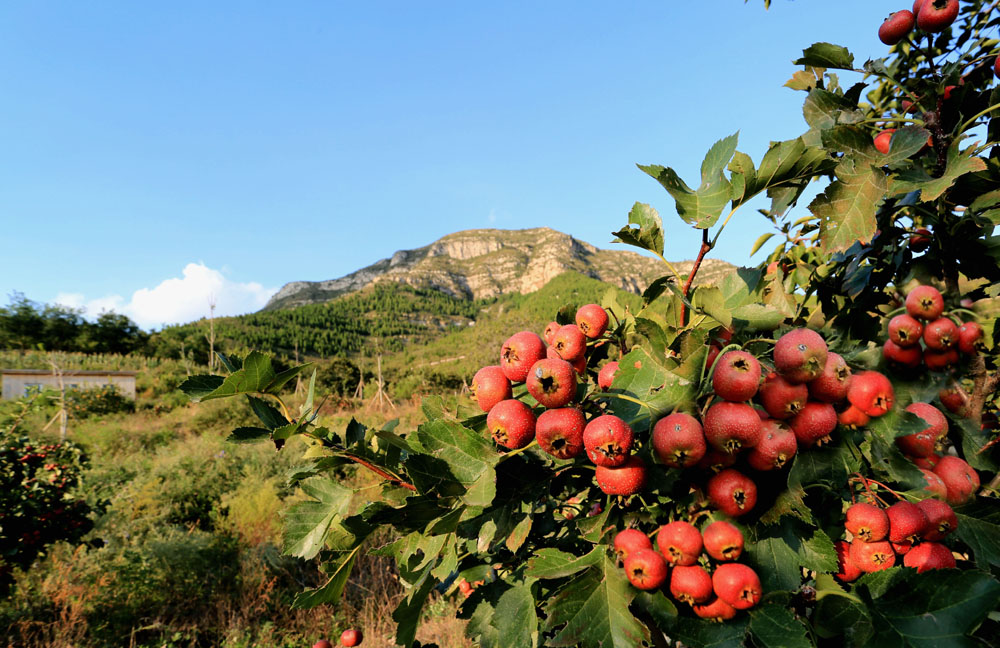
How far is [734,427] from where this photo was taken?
71 cm

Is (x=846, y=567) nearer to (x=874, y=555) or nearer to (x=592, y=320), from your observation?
(x=874, y=555)

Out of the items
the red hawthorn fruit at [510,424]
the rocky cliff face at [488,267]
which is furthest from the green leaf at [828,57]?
the rocky cliff face at [488,267]

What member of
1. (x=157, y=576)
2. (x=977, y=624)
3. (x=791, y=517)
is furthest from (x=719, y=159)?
(x=157, y=576)

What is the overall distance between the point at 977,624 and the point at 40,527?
19.5 ft

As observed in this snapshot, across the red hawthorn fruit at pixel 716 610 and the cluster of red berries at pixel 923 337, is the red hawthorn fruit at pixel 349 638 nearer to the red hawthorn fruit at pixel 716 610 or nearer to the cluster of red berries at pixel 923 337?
the red hawthorn fruit at pixel 716 610

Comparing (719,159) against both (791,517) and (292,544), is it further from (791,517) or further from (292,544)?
(292,544)

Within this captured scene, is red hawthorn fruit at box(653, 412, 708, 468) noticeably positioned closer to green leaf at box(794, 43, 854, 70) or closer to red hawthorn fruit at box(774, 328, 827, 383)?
red hawthorn fruit at box(774, 328, 827, 383)

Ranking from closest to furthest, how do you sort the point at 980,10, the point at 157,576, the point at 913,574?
the point at 913,574 < the point at 980,10 < the point at 157,576

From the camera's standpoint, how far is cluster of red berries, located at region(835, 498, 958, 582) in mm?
811

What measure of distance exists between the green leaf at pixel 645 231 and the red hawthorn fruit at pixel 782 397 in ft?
1.21

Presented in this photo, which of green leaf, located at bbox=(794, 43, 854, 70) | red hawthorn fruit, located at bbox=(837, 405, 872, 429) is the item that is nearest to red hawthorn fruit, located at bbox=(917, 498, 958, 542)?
red hawthorn fruit, located at bbox=(837, 405, 872, 429)

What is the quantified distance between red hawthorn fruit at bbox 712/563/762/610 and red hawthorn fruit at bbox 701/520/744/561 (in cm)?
2

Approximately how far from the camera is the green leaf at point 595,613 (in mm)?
744

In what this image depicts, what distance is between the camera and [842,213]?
102 cm
